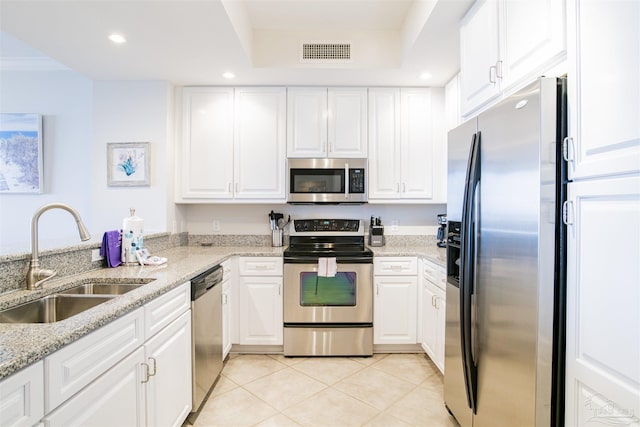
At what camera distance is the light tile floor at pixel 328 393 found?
198 cm

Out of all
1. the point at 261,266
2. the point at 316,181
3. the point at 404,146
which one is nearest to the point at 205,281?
the point at 261,266

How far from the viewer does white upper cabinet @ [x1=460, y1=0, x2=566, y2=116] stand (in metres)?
1.21

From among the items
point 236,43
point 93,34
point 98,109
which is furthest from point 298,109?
point 98,109

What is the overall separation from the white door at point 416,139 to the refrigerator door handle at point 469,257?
1.60 m

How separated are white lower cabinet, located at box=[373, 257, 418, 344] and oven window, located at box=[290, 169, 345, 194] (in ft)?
2.68

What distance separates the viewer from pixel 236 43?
7.60ft

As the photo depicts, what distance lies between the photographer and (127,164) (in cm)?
296

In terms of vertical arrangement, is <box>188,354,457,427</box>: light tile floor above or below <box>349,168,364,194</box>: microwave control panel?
below

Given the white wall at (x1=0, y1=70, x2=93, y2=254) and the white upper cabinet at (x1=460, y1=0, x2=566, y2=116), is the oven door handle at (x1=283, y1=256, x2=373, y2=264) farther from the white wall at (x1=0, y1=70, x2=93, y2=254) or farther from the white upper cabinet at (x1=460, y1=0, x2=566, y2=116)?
the white wall at (x1=0, y1=70, x2=93, y2=254)

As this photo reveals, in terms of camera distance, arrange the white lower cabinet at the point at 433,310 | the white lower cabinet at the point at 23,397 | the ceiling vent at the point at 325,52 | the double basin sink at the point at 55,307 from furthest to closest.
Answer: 1. the ceiling vent at the point at 325,52
2. the white lower cabinet at the point at 433,310
3. the double basin sink at the point at 55,307
4. the white lower cabinet at the point at 23,397

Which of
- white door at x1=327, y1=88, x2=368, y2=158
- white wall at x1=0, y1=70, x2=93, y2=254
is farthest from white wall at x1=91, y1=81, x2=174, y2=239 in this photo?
white door at x1=327, y1=88, x2=368, y2=158

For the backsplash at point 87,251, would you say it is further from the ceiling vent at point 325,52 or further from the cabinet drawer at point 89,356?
the ceiling vent at point 325,52

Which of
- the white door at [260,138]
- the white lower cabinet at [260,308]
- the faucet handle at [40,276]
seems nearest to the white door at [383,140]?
the white door at [260,138]

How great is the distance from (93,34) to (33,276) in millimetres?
1642
